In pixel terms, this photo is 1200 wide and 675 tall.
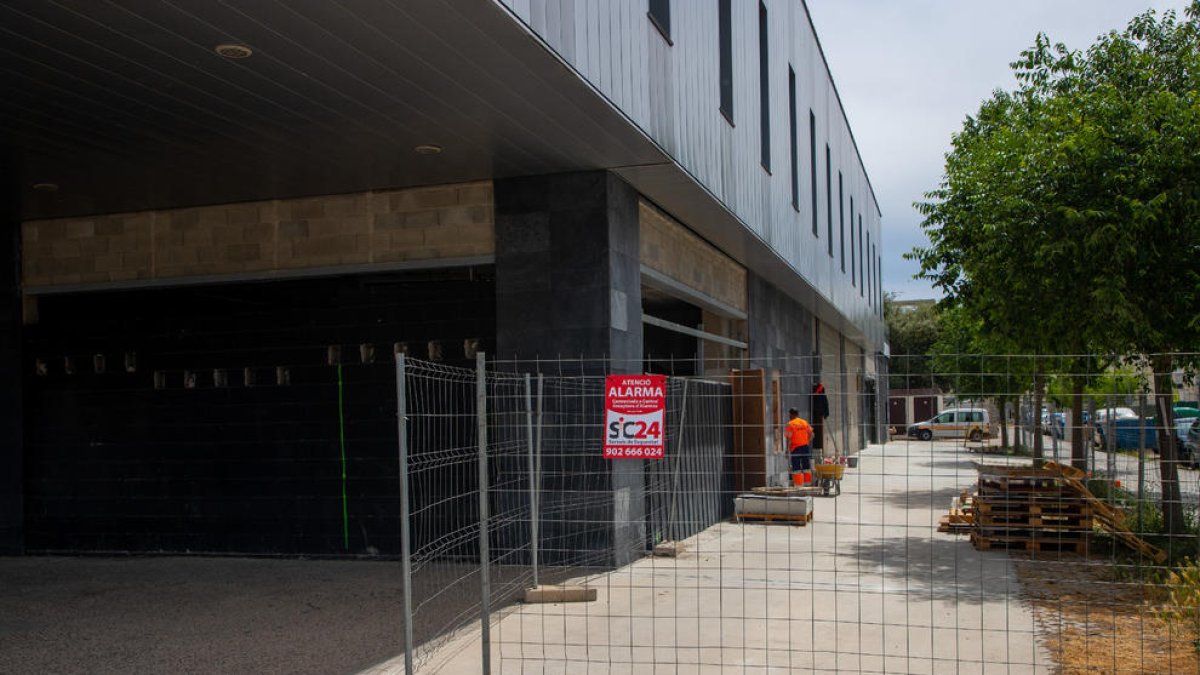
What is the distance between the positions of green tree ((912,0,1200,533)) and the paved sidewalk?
302 cm

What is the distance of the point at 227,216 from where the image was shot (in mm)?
13391

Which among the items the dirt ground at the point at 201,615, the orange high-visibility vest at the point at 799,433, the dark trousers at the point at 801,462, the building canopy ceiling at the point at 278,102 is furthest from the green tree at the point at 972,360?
the dirt ground at the point at 201,615

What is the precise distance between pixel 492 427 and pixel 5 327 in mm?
7318

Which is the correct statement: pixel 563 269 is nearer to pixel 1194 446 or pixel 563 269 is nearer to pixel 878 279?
pixel 1194 446

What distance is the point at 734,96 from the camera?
15.4 meters

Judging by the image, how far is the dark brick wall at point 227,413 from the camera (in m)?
12.9

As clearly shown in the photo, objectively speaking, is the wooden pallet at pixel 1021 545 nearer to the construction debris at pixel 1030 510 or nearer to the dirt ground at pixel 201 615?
the construction debris at pixel 1030 510

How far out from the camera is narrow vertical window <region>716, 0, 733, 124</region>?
15094mm

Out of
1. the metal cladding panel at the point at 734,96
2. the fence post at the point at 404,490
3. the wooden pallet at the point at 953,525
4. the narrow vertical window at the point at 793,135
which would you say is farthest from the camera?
the narrow vertical window at the point at 793,135

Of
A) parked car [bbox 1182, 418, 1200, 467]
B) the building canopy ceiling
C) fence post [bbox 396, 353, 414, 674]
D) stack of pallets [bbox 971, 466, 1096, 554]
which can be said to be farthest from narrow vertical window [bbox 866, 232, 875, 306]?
fence post [bbox 396, 353, 414, 674]

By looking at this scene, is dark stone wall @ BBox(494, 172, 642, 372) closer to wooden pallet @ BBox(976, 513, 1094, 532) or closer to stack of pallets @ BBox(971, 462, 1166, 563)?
stack of pallets @ BBox(971, 462, 1166, 563)

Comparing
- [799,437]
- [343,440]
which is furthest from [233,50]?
[799,437]

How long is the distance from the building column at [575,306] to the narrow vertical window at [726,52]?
11.5 ft

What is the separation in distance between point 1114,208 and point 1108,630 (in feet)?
17.1
